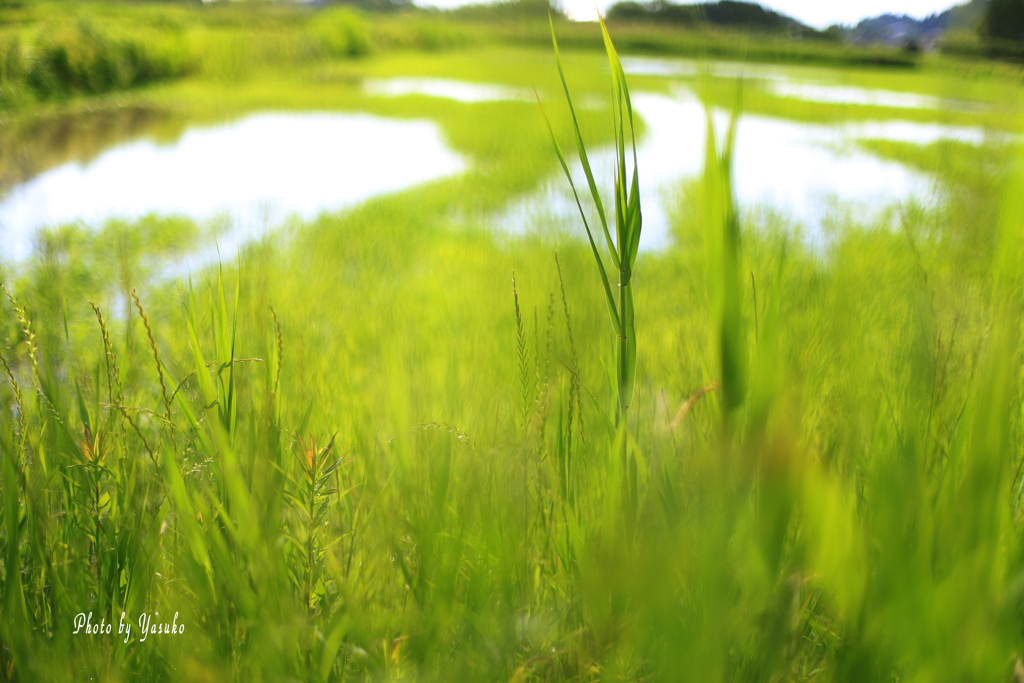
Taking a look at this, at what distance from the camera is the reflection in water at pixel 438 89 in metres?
10.1

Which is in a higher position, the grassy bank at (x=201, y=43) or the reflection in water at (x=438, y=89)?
the reflection in water at (x=438, y=89)

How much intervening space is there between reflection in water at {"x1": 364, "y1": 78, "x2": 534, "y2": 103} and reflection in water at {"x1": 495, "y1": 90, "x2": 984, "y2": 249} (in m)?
3.30

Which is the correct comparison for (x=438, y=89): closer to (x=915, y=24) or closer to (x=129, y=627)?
(x=915, y=24)

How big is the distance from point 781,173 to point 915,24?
176 inches

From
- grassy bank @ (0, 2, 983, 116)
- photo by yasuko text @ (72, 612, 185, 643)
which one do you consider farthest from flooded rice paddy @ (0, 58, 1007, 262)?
photo by yasuko text @ (72, 612, 185, 643)

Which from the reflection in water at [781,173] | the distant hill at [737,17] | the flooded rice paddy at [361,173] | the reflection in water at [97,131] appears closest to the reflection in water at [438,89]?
the flooded rice paddy at [361,173]

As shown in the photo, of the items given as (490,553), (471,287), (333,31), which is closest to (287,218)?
(333,31)

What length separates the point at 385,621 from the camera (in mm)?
363

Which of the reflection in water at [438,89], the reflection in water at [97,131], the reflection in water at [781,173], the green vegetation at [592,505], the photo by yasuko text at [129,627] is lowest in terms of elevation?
the photo by yasuko text at [129,627]

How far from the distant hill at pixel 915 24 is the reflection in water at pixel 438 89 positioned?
9.09 m

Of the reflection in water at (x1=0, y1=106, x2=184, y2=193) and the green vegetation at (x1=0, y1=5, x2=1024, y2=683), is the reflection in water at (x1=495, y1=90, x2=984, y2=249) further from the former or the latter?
the reflection in water at (x1=0, y1=106, x2=184, y2=193)

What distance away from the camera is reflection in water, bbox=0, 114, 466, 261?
3391 mm

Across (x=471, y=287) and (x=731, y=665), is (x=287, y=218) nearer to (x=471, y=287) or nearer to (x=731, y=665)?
(x=471, y=287)

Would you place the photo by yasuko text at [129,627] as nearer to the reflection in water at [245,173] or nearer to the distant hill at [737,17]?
the distant hill at [737,17]
